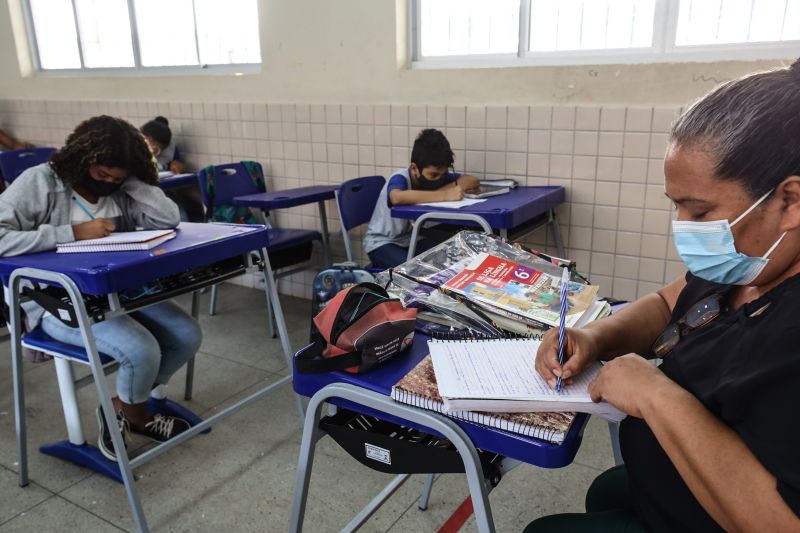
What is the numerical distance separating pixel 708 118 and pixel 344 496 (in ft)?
5.28

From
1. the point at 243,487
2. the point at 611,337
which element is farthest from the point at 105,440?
the point at 611,337

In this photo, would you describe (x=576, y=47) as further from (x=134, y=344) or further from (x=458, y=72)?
(x=134, y=344)

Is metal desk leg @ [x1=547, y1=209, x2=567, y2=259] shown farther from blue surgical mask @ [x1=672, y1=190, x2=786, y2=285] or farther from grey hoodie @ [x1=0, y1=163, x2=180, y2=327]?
blue surgical mask @ [x1=672, y1=190, x2=786, y2=285]

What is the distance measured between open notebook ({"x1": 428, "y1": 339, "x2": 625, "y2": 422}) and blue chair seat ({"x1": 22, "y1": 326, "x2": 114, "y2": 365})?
4.26 ft

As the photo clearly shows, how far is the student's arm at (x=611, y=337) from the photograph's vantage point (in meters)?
0.94

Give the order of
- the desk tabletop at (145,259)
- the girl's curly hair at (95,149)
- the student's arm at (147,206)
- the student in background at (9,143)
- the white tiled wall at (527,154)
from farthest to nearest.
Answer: the student in background at (9,143) → the white tiled wall at (527,154) → the student's arm at (147,206) → the girl's curly hair at (95,149) → the desk tabletop at (145,259)

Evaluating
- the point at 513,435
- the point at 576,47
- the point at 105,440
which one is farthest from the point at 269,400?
the point at 576,47

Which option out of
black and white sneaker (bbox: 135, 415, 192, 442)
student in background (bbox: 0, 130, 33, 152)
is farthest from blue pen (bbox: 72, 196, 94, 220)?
student in background (bbox: 0, 130, 33, 152)

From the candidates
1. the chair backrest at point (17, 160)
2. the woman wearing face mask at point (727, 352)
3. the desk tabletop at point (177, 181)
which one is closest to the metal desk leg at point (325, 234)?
the desk tabletop at point (177, 181)

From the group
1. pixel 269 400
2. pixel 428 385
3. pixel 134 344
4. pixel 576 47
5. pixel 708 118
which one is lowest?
pixel 269 400

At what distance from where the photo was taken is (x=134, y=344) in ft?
6.42

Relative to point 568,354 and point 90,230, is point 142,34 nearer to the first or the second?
point 90,230

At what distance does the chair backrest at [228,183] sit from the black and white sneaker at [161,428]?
4.39 ft

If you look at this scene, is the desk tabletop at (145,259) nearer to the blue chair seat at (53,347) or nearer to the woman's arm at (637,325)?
the blue chair seat at (53,347)
